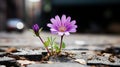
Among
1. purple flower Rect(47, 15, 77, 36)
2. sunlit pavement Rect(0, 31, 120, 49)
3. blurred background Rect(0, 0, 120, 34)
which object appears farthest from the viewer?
blurred background Rect(0, 0, 120, 34)

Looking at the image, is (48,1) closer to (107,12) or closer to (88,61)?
(107,12)

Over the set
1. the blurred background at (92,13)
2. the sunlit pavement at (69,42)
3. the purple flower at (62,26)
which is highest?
the blurred background at (92,13)

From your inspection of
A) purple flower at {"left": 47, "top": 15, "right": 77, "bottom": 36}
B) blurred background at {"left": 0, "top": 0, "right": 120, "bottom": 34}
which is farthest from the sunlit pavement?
blurred background at {"left": 0, "top": 0, "right": 120, "bottom": 34}

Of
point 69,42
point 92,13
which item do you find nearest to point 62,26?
point 69,42

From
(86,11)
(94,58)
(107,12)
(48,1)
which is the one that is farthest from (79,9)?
(94,58)

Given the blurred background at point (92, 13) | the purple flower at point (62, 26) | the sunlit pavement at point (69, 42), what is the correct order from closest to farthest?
the purple flower at point (62, 26), the sunlit pavement at point (69, 42), the blurred background at point (92, 13)

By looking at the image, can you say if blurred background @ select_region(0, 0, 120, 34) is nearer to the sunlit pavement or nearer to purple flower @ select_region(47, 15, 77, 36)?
the sunlit pavement

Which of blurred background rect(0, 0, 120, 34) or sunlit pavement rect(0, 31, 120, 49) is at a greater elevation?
blurred background rect(0, 0, 120, 34)

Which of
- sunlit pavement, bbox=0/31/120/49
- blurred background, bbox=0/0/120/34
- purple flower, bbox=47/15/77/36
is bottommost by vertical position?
purple flower, bbox=47/15/77/36

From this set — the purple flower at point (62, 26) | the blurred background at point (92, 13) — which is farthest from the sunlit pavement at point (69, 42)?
the blurred background at point (92, 13)

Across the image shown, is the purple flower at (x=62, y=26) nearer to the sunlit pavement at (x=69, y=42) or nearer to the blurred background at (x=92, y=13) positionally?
the sunlit pavement at (x=69, y=42)

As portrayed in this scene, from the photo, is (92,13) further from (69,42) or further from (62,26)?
(62,26)

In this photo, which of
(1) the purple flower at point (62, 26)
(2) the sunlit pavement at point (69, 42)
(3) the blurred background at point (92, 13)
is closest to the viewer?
(1) the purple flower at point (62, 26)
